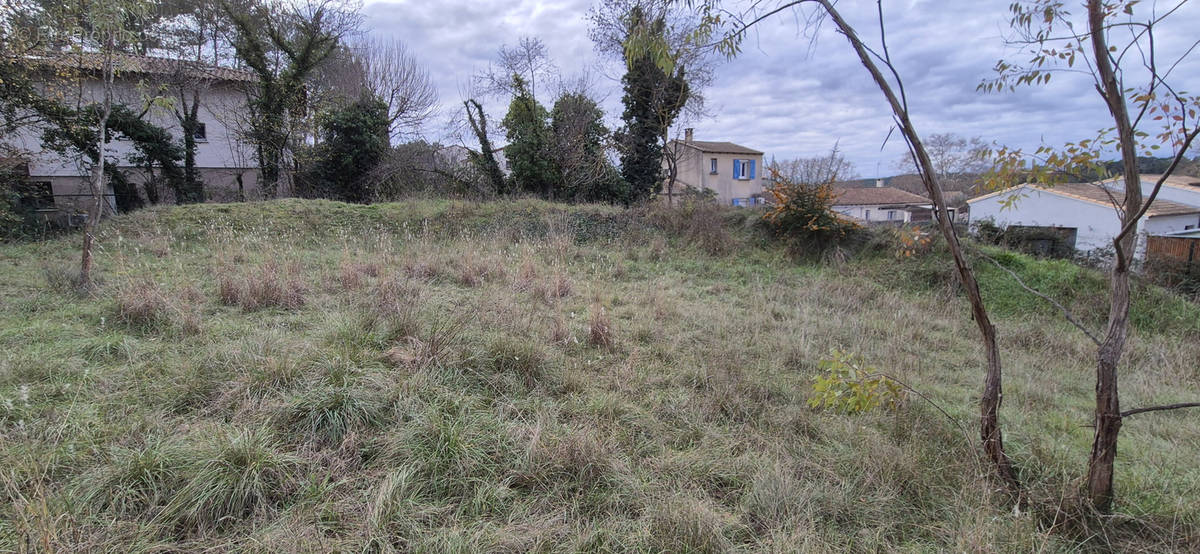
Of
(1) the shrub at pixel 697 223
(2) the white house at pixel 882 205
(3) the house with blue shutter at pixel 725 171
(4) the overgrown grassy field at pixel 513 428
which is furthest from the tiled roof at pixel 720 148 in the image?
(4) the overgrown grassy field at pixel 513 428

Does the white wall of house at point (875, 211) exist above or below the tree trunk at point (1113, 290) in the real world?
above

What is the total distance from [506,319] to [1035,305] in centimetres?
783

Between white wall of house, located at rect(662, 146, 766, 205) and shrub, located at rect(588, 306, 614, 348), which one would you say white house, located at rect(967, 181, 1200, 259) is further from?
shrub, located at rect(588, 306, 614, 348)

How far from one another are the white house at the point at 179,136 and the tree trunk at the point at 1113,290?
50.0ft

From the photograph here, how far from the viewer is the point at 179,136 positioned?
14.5 metres

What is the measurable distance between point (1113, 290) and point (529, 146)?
14.6m

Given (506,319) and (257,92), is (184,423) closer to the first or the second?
(506,319)

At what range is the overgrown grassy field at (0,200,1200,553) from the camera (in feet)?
6.03

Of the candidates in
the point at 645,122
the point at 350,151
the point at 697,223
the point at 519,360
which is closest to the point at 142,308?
the point at 519,360

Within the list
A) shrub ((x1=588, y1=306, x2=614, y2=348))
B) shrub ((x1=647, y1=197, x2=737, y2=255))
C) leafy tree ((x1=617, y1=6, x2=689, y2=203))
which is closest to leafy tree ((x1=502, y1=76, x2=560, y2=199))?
leafy tree ((x1=617, y1=6, x2=689, y2=203))

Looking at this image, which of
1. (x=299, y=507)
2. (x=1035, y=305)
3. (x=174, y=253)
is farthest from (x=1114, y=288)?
(x=174, y=253)

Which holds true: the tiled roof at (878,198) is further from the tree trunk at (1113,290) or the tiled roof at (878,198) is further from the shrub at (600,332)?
the tree trunk at (1113,290)

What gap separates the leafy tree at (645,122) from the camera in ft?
52.9

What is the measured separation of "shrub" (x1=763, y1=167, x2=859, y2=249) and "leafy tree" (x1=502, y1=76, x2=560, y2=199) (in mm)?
7198
